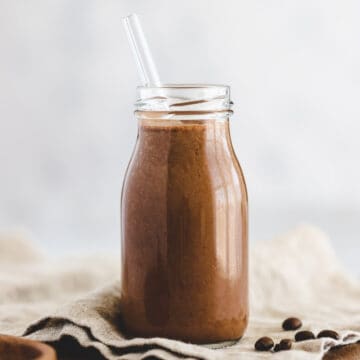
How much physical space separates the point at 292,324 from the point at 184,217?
1.24 ft

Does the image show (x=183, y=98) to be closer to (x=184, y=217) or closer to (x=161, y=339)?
(x=184, y=217)

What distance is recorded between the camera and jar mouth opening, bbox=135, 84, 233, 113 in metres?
1.46

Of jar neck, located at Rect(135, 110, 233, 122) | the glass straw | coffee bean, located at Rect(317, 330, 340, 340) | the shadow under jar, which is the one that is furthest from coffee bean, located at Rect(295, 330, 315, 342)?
the glass straw

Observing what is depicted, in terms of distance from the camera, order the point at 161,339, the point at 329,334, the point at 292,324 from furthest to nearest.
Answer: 1. the point at 292,324
2. the point at 329,334
3. the point at 161,339

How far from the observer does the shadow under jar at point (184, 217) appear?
1.44 m

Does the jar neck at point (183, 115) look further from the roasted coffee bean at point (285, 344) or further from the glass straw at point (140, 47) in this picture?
the roasted coffee bean at point (285, 344)

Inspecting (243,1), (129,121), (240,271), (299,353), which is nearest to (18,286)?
(240,271)

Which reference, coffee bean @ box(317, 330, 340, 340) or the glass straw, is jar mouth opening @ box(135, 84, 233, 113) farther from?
A: coffee bean @ box(317, 330, 340, 340)

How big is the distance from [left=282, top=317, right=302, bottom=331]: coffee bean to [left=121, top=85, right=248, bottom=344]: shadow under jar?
19cm

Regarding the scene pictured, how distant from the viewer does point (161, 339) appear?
4.59 feet

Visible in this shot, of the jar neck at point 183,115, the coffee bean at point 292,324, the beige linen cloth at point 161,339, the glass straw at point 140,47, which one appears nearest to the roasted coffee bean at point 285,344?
the beige linen cloth at point 161,339

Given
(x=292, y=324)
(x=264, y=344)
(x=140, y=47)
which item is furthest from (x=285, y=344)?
(x=140, y=47)

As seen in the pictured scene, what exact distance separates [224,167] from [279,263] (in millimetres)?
Result: 703

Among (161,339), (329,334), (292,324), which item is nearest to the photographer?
(161,339)
